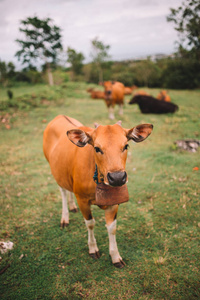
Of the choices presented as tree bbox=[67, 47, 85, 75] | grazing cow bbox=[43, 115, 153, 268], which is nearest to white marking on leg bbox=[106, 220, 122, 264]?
grazing cow bbox=[43, 115, 153, 268]

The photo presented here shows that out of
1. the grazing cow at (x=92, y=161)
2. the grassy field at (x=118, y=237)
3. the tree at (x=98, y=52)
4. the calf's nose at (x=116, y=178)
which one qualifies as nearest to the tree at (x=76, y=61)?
the tree at (x=98, y=52)

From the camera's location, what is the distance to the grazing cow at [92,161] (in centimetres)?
236

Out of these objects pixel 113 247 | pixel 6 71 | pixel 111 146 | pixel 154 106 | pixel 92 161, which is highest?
pixel 6 71

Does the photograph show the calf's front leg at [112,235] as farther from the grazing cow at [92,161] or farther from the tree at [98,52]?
the tree at [98,52]

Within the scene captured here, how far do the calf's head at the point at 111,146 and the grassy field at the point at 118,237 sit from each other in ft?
5.62

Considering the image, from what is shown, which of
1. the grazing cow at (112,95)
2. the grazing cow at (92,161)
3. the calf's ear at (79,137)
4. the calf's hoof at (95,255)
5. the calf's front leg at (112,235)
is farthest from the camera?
the grazing cow at (112,95)

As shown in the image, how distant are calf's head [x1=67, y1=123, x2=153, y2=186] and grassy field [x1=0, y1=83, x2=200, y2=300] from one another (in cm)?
171

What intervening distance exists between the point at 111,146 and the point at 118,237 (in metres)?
2.23

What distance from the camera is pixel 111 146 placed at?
2.39 m

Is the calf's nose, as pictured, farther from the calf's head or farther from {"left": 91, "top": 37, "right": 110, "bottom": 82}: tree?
{"left": 91, "top": 37, "right": 110, "bottom": 82}: tree

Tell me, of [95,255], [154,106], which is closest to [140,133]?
[95,255]

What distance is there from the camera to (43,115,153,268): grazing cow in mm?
2355

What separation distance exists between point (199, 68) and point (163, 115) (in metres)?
17.6

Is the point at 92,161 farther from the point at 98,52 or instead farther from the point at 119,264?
the point at 98,52
